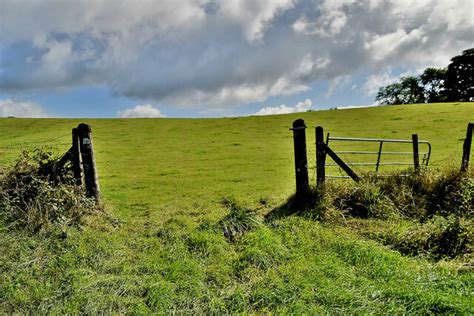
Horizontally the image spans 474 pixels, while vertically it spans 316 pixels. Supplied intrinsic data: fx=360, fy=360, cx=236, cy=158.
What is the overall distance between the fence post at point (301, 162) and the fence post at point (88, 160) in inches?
208

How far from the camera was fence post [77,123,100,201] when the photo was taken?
9336 millimetres

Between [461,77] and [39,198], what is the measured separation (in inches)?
3228

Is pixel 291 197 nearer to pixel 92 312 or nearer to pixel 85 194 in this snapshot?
pixel 85 194

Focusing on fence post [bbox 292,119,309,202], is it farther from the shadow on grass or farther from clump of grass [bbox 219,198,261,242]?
clump of grass [bbox 219,198,261,242]

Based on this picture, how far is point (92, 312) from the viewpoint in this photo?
512 cm

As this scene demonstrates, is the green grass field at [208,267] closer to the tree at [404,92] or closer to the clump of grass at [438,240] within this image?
the clump of grass at [438,240]

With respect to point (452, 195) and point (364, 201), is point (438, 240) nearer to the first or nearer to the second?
point (364, 201)

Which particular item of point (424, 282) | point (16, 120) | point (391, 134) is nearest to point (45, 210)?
point (424, 282)

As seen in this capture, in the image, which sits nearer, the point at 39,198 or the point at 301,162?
the point at 39,198

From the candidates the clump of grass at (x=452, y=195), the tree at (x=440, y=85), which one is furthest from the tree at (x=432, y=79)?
the clump of grass at (x=452, y=195)

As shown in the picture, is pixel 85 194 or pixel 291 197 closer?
pixel 85 194

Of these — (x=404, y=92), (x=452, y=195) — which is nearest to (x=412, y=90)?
(x=404, y=92)

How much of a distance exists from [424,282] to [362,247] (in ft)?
4.49

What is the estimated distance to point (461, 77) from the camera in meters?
71.8
